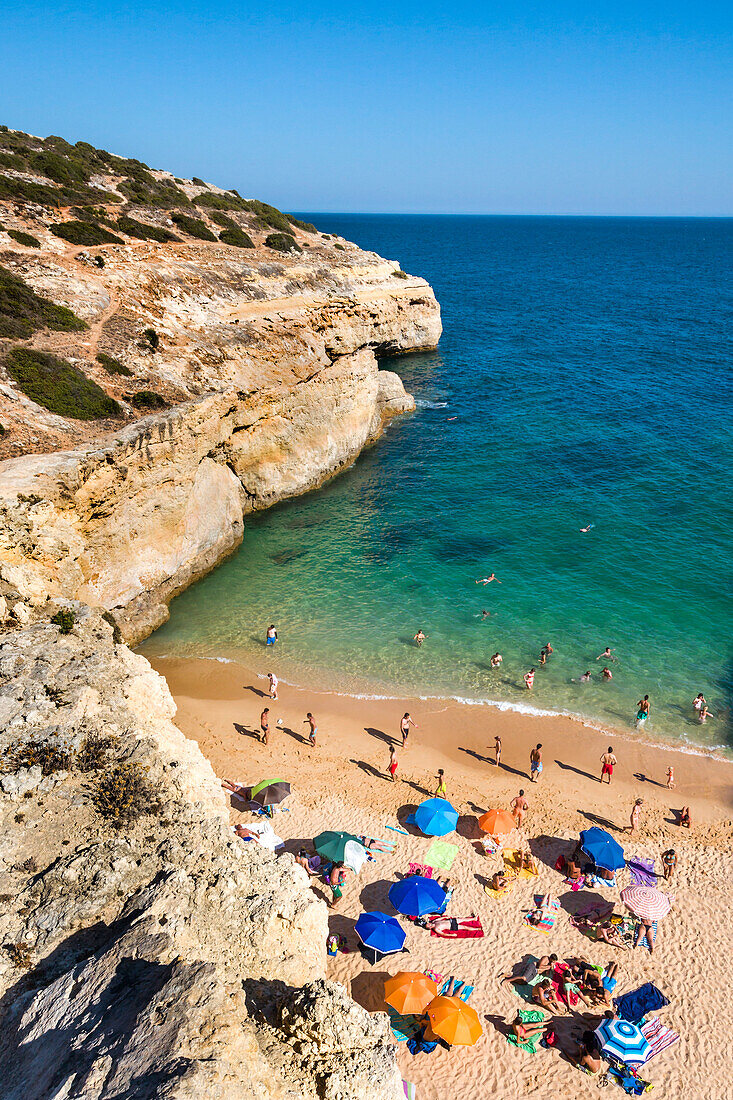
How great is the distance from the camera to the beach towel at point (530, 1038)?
38.8 feet

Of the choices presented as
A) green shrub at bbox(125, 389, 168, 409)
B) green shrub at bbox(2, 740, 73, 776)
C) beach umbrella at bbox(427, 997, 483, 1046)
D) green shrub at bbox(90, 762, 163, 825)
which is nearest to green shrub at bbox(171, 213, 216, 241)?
green shrub at bbox(125, 389, 168, 409)

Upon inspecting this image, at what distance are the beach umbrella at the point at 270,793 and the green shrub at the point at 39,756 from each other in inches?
256

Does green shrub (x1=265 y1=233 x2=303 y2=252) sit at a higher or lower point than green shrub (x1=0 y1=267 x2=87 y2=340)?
higher

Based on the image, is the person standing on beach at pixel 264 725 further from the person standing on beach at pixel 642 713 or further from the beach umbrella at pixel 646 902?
the person standing on beach at pixel 642 713

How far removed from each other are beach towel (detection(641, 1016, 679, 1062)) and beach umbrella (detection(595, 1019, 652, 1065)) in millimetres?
166

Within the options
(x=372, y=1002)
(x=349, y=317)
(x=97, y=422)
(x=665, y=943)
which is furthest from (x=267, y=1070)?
(x=349, y=317)

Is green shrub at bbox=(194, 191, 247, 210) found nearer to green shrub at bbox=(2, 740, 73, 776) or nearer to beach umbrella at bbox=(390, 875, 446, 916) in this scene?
green shrub at bbox=(2, 740, 73, 776)

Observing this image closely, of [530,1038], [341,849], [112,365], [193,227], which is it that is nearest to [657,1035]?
[530,1038]

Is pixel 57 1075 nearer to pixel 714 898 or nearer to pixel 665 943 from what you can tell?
pixel 665 943

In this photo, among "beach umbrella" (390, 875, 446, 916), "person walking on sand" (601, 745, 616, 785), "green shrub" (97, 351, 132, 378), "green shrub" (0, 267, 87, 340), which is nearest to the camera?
"beach umbrella" (390, 875, 446, 916)

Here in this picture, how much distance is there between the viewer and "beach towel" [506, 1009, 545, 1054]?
11812 mm

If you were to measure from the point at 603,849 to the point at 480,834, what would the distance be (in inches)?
124

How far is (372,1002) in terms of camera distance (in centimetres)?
1239

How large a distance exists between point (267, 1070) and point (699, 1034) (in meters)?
10.4
